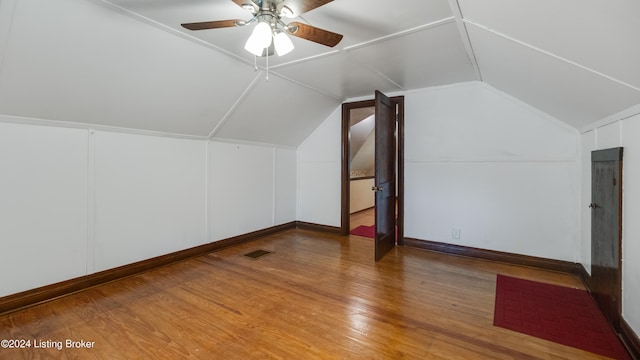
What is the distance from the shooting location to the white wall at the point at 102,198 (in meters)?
2.15

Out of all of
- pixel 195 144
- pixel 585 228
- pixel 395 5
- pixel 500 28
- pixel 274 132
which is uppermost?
pixel 395 5

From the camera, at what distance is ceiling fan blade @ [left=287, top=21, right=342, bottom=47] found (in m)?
1.72

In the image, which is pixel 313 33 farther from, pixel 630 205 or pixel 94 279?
pixel 94 279

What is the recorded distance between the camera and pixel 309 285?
2639 millimetres

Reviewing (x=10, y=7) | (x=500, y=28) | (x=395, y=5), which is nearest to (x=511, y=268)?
(x=500, y=28)

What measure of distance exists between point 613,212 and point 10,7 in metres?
4.25

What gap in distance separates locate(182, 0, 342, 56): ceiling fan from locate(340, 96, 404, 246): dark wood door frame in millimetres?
2329

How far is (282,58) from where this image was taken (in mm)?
2740

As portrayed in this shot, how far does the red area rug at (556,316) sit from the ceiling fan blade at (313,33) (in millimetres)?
2402

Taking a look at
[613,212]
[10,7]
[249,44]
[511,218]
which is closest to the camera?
[10,7]

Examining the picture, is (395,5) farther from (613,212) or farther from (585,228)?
(585,228)

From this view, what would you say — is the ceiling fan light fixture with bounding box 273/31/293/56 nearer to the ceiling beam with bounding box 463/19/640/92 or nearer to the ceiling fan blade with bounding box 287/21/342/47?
the ceiling fan blade with bounding box 287/21/342/47

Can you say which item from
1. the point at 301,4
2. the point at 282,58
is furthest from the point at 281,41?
the point at 282,58

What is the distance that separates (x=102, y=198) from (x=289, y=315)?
214cm
